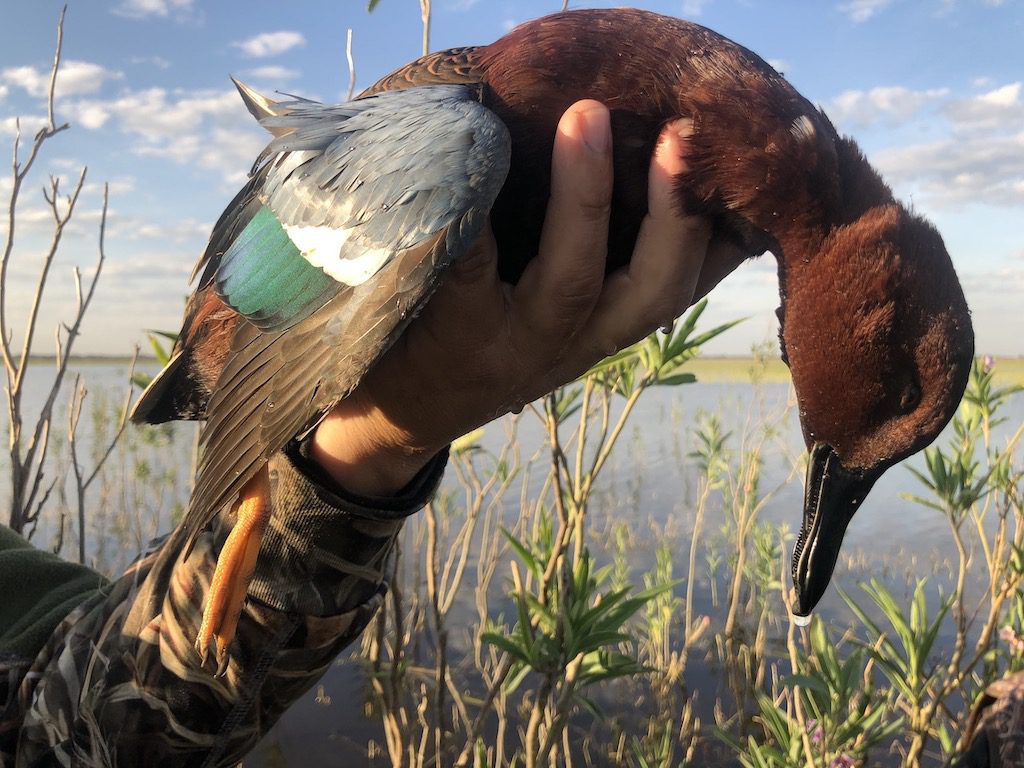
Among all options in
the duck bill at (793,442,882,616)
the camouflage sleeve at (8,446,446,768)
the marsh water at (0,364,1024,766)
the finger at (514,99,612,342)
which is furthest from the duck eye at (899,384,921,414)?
the marsh water at (0,364,1024,766)

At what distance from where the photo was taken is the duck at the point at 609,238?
4.35ft

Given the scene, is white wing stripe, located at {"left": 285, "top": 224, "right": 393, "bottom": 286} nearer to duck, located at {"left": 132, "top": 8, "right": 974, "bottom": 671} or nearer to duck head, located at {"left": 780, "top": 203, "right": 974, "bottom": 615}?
duck, located at {"left": 132, "top": 8, "right": 974, "bottom": 671}

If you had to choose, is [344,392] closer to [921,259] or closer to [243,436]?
Answer: [243,436]

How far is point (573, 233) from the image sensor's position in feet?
4.45

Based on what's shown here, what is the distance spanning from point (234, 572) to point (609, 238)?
3.56 ft

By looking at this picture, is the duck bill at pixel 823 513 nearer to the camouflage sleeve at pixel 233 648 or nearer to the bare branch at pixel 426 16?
the camouflage sleeve at pixel 233 648

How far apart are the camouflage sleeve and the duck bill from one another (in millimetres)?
903

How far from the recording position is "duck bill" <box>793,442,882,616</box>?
1542mm

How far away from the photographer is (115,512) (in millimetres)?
7535

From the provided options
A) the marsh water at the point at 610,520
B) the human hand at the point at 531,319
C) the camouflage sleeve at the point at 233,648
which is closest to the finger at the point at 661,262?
the human hand at the point at 531,319

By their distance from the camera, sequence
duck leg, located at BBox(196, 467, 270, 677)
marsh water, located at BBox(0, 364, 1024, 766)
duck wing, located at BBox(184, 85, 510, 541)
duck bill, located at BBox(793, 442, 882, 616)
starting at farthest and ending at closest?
marsh water, located at BBox(0, 364, 1024, 766) → duck bill, located at BBox(793, 442, 882, 616) → duck leg, located at BBox(196, 467, 270, 677) → duck wing, located at BBox(184, 85, 510, 541)

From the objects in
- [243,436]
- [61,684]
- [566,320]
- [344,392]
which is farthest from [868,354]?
[61,684]

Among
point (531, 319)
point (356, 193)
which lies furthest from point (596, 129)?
point (356, 193)

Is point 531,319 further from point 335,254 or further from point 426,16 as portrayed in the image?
point 426,16
